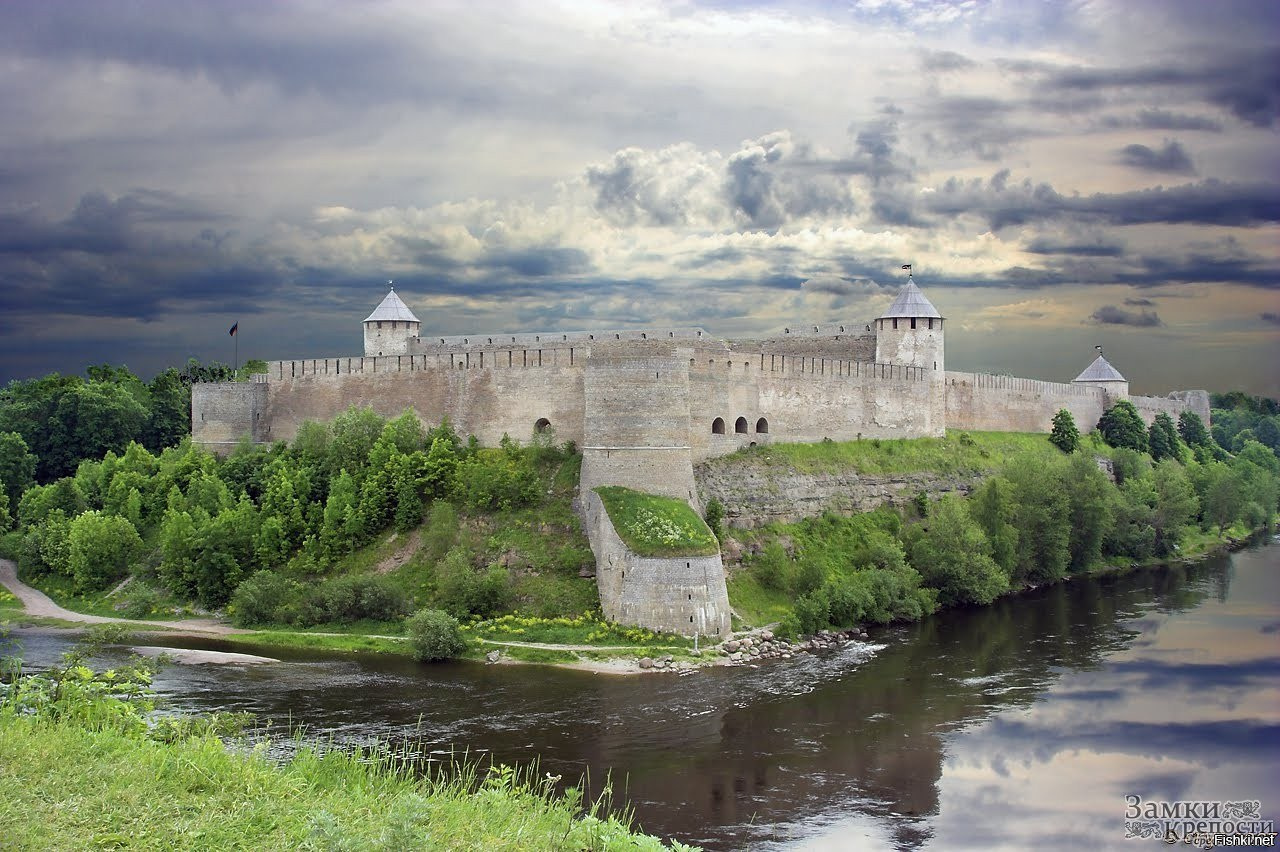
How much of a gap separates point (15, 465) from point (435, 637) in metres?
22.3

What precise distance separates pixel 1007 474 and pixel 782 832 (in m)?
22.7

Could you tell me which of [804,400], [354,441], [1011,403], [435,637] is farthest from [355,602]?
[1011,403]

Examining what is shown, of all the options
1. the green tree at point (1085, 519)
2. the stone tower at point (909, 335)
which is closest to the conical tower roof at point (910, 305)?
the stone tower at point (909, 335)

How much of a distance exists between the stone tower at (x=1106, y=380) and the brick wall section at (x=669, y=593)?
3197 cm

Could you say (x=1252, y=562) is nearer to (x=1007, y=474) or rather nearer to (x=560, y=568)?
(x=1007, y=474)

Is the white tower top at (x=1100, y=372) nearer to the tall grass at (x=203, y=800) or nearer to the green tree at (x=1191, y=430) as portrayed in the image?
the green tree at (x=1191, y=430)

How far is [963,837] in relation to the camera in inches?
535

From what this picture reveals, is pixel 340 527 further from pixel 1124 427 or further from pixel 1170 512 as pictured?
pixel 1124 427

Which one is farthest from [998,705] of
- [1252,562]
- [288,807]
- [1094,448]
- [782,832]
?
[1094,448]

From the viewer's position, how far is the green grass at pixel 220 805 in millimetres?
7773

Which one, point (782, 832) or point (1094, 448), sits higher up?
point (1094, 448)

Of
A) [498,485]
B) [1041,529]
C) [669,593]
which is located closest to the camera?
[669,593]

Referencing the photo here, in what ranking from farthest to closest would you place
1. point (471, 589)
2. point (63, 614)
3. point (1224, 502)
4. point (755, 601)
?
1. point (1224, 502)
2. point (63, 614)
3. point (755, 601)
4. point (471, 589)

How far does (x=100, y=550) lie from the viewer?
1169 inches
